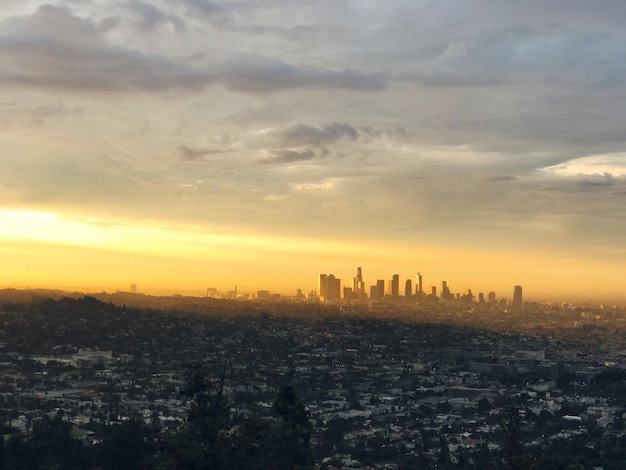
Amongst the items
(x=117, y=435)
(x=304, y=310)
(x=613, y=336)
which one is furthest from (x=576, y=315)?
(x=117, y=435)

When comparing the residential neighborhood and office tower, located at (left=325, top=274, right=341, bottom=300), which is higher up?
office tower, located at (left=325, top=274, right=341, bottom=300)

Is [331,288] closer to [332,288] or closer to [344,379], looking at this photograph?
[332,288]

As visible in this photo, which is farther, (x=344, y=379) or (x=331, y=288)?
(x=331, y=288)

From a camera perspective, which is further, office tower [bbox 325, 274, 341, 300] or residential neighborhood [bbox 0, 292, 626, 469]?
office tower [bbox 325, 274, 341, 300]

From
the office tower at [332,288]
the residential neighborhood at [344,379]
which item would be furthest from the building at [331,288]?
the residential neighborhood at [344,379]

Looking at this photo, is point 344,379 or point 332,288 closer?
point 344,379

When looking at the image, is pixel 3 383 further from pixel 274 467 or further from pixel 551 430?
pixel 274 467

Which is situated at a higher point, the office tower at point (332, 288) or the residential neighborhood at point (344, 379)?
the office tower at point (332, 288)

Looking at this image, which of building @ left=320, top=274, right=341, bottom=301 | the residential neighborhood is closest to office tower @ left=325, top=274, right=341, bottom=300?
building @ left=320, top=274, right=341, bottom=301

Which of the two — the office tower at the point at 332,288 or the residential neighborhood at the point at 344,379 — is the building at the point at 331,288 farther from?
the residential neighborhood at the point at 344,379

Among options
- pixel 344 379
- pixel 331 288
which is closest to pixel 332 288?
pixel 331 288

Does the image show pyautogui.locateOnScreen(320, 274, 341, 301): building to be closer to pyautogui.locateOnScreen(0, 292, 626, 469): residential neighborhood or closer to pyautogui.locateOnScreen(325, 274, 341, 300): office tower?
pyautogui.locateOnScreen(325, 274, 341, 300): office tower
